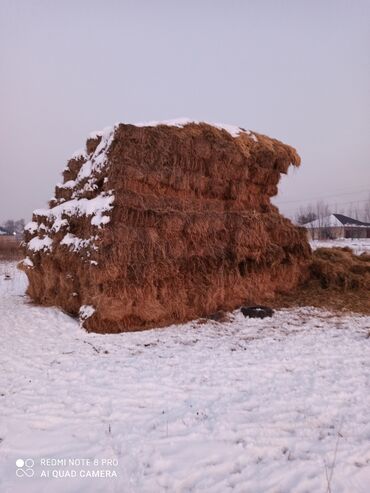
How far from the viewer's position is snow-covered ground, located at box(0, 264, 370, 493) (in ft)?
9.86

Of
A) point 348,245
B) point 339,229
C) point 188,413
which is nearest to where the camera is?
point 188,413

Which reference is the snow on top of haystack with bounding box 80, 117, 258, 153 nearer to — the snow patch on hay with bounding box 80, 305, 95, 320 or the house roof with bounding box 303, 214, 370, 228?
the snow patch on hay with bounding box 80, 305, 95, 320

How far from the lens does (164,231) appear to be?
8.84 m

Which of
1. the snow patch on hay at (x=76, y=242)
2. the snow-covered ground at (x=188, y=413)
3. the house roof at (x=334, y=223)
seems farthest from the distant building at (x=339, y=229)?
the snow-covered ground at (x=188, y=413)

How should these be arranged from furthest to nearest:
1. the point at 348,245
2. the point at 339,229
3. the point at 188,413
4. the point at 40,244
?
the point at 339,229, the point at 348,245, the point at 40,244, the point at 188,413

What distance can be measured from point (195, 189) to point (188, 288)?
8.69 feet

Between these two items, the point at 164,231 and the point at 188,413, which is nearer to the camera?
the point at 188,413

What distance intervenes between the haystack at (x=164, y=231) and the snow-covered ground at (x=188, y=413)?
160 centimetres

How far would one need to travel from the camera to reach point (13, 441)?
3.58 metres

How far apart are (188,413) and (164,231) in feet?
17.3

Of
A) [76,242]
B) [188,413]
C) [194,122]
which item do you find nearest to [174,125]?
[194,122]

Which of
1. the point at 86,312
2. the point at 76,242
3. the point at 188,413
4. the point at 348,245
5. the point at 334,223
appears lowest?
the point at 188,413

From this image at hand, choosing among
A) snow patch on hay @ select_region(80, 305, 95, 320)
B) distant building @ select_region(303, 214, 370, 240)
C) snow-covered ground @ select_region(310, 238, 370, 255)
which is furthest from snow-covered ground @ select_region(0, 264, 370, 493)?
distant building @ select_region(303, 214, 370, 240)

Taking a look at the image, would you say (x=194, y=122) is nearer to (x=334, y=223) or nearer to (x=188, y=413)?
(x=188, y=413)
